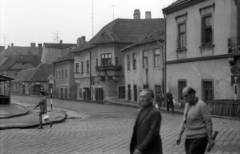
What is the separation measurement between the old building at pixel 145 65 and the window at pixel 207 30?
23.0 feet

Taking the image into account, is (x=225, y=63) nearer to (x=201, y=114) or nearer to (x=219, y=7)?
(x=219, y=7)

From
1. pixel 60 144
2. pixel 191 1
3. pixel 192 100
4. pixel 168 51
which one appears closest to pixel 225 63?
pixel 191 1

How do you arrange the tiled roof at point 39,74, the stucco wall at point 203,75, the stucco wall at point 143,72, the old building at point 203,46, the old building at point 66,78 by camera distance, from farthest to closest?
the tiled roof at point 39,74
the old building at point 66,78
the stucco wall at point 143,72
the stucco wall at point 203,75
the old building at point 203,46

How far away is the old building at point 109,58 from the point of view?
49219 millimetres

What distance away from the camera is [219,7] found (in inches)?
981

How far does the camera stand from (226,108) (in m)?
21.5

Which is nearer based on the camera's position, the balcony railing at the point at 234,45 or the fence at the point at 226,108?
the fence at the point at 226,108

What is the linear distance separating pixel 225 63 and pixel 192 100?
723 inches

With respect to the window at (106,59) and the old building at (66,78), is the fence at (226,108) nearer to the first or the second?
the window at (106,59)

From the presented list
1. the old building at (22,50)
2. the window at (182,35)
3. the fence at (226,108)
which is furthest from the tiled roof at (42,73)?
the fence at (226,108)

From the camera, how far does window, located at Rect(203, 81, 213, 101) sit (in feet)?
85.8

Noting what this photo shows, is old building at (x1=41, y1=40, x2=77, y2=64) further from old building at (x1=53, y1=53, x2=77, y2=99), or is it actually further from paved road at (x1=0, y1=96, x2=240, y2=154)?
paved road at (x1=0, y1=96, x2=240, y2=154)

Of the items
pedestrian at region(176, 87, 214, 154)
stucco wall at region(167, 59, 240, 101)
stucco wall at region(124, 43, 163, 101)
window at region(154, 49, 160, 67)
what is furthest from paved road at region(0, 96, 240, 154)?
stucco wall at region(124, 43, 163, 101)

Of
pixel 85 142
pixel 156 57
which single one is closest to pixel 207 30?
pixel 156 57
